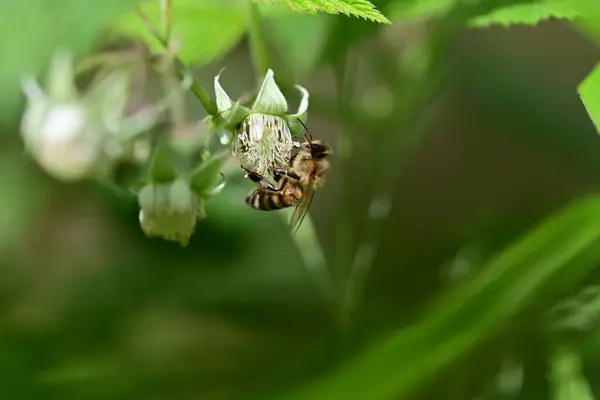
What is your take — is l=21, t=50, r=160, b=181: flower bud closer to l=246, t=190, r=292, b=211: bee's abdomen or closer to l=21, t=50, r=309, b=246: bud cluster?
l=21, t=50, r=309, b=246: bud cluster

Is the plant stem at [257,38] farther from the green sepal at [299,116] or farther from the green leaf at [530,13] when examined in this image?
the green leaf at [530,13]

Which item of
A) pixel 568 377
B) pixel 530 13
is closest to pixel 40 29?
pixel 530 13

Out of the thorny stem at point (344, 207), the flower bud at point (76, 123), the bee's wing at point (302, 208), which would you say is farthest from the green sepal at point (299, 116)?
the flower bud at point (76, 123)

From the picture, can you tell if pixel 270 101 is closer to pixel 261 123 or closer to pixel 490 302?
pixel 261 123

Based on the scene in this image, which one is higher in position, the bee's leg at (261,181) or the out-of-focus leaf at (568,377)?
the bee's leg at (261,181)

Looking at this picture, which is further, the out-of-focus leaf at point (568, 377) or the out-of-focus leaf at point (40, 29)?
the out-of-focus leaf at point (40, 29)

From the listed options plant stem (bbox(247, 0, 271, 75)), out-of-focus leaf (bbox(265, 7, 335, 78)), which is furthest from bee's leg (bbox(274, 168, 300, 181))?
out-of-focus leaf (bbox(265, 7, 335, 78))
